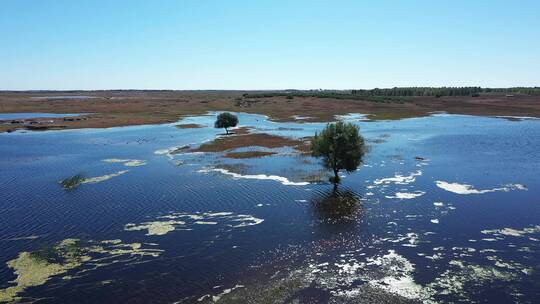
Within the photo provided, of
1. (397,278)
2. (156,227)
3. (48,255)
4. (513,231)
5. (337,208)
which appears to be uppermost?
(337,208)

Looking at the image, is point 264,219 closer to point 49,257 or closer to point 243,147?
point 49,257

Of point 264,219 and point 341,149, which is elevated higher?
point 341,149

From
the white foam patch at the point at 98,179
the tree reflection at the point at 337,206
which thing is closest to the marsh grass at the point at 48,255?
the white foam patch at the point at 98,179

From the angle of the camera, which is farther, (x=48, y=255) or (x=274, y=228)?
(x=274, y=228)

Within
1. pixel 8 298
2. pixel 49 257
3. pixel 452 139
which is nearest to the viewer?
pixel 8 298

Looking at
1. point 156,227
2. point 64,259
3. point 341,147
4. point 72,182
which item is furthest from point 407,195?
point 72,182

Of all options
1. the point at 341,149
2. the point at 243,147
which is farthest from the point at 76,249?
the point at 243,147

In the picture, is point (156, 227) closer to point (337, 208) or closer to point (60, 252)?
point (60, 252)
